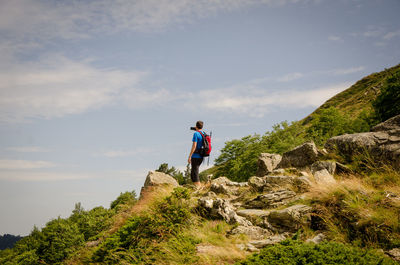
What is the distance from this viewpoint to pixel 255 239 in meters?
6.56

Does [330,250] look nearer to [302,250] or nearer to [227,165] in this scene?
[302,250]

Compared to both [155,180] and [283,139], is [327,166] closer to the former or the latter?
[155,180]

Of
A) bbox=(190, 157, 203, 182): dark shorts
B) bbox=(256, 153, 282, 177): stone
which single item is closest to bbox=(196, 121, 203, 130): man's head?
bbox=(190, 157, 203, 182): dark shorts

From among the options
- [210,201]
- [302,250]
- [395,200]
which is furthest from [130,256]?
[395,200]

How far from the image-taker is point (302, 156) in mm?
12477

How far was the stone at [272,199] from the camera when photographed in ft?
27.1

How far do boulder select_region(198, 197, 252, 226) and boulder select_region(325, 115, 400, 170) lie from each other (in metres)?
5.95

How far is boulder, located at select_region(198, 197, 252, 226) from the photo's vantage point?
750 cm

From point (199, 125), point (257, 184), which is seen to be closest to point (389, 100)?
point (257, 184)

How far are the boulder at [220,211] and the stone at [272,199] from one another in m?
1.07

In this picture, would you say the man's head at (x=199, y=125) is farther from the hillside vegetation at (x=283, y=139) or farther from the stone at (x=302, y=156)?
the hillside vegetation at (x=283, y=139)

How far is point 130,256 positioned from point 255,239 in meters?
3.38

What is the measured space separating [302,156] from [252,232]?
7.01 m

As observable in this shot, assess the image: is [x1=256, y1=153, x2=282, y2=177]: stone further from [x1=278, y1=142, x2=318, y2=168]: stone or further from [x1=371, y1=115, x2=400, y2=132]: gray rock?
[x1=371, y1=115, x2=400, y2=132]: gray rock
